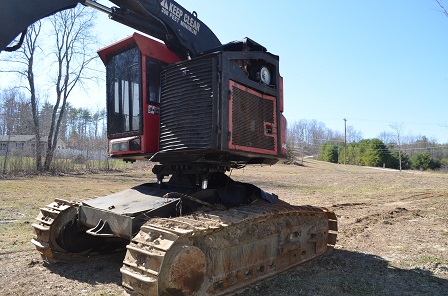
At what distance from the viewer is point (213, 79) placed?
15.4 feet

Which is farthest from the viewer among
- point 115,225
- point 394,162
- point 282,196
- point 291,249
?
point 394,162

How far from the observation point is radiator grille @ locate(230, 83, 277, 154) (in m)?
4.89

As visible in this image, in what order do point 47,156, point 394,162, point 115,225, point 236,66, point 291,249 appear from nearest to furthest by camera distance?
point 115,225, point 236,66, point 291,249, point 47,156, point 394,162

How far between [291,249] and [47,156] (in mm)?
25077

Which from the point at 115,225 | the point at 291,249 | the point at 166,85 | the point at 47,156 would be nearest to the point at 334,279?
the point at 291,249

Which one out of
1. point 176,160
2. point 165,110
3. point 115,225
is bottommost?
point 115,225

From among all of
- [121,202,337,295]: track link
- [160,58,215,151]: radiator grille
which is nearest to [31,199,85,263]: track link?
[160,58,215,151]: radiator grille

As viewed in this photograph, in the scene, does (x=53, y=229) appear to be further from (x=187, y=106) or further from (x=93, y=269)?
(x=187, y=106)

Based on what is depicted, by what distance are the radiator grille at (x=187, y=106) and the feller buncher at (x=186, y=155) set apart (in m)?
0.01

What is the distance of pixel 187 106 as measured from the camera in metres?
4.93

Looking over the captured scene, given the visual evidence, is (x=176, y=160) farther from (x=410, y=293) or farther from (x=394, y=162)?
(x=394, y=162)

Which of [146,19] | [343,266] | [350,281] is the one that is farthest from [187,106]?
[343,266]

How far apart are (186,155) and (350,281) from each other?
2.78 metres

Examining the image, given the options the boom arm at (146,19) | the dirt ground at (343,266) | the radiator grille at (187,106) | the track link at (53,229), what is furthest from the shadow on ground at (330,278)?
the boom arm at (146,19)
